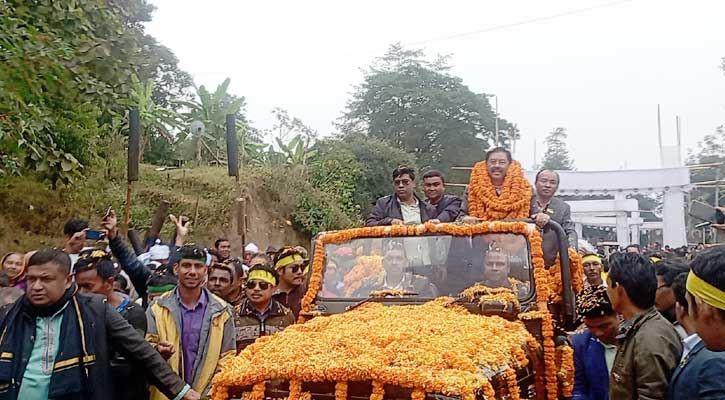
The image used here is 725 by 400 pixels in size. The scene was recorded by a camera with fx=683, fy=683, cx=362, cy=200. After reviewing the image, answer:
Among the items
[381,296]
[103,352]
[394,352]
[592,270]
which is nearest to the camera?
[394,352]

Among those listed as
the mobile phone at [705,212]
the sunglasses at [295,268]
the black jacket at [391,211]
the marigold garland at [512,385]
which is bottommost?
the marigold garland at [512,385]

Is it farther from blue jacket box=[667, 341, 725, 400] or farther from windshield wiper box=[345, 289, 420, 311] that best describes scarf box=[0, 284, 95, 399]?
blue jacket box=[667, 341, 725, 400]

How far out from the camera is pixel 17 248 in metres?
12.6

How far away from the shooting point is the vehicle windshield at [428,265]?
14.9 feet

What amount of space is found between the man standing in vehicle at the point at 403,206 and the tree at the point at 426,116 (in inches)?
1061

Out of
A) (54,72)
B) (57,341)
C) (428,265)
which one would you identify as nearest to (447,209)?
(428,265)

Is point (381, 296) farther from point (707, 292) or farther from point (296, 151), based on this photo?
point (296, 151)

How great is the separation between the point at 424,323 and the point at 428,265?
39.1 inches

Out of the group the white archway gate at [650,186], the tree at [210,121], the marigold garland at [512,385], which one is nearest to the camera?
the marigold garland at [512,385]

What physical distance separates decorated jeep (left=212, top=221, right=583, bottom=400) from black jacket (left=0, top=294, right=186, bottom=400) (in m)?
0.49

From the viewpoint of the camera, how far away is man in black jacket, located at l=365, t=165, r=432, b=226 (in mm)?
6020

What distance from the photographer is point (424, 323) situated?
3748 mm

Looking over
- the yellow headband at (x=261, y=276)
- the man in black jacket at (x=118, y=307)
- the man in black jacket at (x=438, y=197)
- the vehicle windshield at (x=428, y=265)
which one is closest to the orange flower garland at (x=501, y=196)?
the man in black jacket at (x=438, y=197)

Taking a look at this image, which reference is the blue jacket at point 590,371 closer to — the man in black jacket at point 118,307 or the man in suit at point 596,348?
the man in suit at point 596,348
